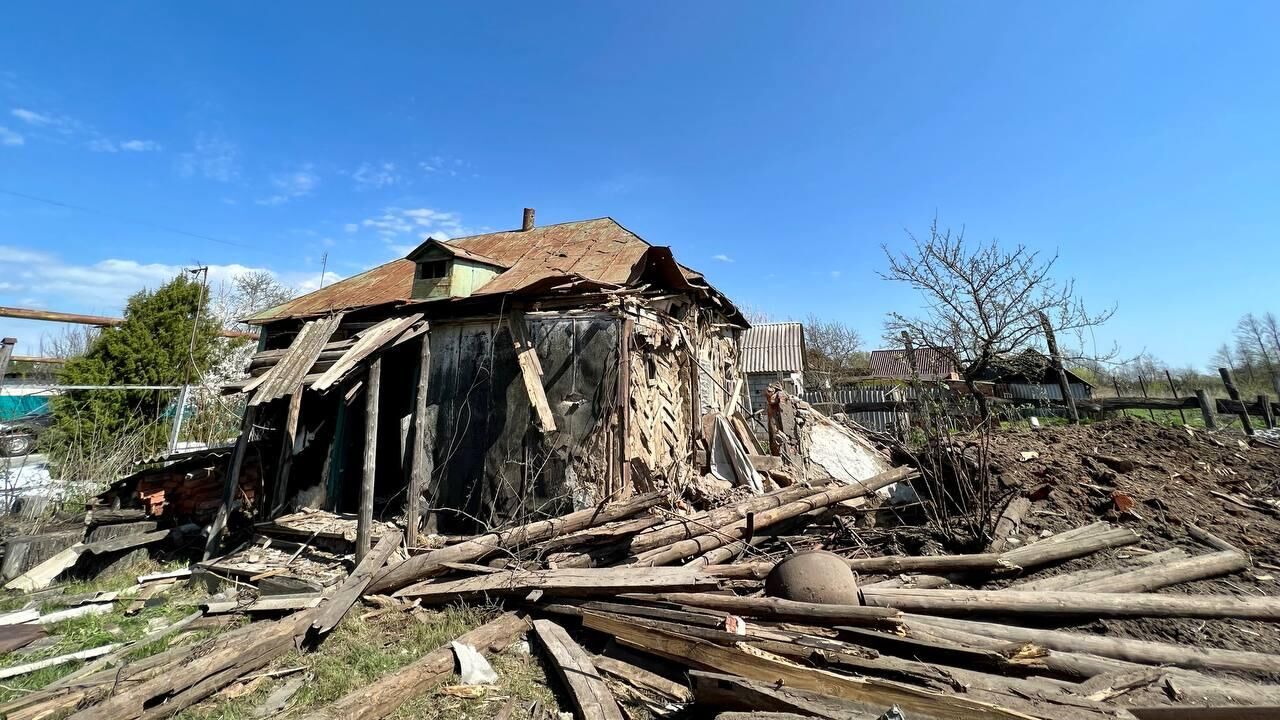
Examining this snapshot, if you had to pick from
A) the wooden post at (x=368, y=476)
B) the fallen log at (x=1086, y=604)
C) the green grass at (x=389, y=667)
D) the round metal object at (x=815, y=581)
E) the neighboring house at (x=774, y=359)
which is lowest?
the green grass at (x=389, y=667)

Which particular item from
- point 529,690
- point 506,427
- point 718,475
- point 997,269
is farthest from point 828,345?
point 529,690

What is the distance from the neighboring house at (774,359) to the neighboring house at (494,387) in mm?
11768

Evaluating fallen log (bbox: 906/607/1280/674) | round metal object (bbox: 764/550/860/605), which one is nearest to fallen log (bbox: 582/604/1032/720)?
round metal object (bbox: 764/550/860/605)

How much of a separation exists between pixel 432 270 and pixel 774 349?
16036mm

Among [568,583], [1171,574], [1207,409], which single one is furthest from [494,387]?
[1207,409]

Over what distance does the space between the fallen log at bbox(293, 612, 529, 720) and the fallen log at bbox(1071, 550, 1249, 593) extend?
16.3 ft

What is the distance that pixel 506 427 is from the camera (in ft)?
24.9

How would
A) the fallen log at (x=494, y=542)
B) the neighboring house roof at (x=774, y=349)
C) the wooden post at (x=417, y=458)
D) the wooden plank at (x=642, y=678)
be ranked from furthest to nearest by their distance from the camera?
the neighboring house roof at (x=774, y=349) < the wooden post at (x=417, y=458) < the fallen log at (x=494, y=542) < the wooden plank at (x=642, y=678)

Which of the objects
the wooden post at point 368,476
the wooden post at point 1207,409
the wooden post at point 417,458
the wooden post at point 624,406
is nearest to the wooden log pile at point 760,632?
the wooden post at point 368,476

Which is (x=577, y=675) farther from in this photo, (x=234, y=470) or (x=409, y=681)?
(x=234, y=470)

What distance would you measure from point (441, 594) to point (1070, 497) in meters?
7.23

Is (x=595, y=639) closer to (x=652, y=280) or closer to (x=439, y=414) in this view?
(x=439, y=414)

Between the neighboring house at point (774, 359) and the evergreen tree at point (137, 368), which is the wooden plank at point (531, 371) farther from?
the neighboring house at point (774, 359)

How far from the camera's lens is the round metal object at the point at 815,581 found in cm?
407
